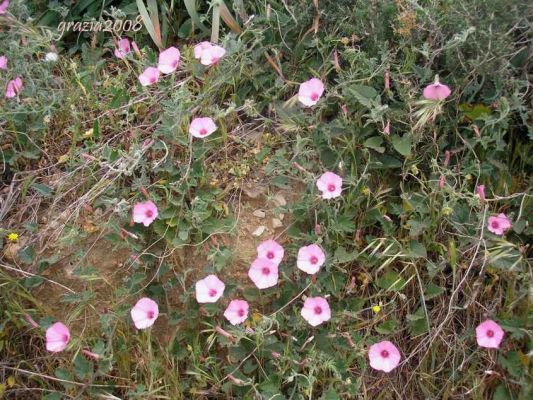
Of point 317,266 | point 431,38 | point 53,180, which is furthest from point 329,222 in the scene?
point 53,180

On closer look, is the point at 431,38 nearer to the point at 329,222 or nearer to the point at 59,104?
the point at 329,222

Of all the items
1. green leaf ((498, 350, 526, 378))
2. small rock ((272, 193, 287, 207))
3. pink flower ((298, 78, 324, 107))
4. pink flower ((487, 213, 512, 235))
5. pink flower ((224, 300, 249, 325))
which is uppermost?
pink flower ((298, 78, 324, 107))

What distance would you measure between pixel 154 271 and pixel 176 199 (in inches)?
9.1

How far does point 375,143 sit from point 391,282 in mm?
437

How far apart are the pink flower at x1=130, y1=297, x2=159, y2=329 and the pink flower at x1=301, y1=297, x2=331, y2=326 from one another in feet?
1.44

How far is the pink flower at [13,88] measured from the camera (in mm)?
2391

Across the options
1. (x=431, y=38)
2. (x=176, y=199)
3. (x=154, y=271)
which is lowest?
(x=154, y=271)

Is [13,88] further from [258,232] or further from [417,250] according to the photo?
[417,250]

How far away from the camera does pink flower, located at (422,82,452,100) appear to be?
210 centimetres

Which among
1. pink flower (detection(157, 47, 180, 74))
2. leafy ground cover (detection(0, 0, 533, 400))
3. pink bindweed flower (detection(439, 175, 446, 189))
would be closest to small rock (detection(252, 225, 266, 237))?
leafy ground cover (detection(0, 0, 533, 400))

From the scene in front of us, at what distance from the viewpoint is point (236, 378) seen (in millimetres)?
1998

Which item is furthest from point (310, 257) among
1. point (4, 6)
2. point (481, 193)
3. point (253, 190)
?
point (4, 6)

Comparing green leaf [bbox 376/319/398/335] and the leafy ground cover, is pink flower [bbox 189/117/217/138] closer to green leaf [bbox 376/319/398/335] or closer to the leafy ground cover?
the leafy ground cover

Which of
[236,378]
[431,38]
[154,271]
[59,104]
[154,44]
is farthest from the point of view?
[154,44]
